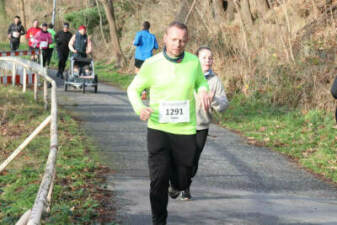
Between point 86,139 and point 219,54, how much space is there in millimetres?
7557

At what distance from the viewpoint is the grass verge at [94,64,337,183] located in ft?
33.7

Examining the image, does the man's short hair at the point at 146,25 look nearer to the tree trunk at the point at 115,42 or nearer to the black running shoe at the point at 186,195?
the black running shoe at the point at 186,195

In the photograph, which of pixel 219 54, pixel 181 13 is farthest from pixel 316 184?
pixel 181 13

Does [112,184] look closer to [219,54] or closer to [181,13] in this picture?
[219,54]

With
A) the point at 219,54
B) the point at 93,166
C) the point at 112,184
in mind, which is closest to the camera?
the point at 112,184

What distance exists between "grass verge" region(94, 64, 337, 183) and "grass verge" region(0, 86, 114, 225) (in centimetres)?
334

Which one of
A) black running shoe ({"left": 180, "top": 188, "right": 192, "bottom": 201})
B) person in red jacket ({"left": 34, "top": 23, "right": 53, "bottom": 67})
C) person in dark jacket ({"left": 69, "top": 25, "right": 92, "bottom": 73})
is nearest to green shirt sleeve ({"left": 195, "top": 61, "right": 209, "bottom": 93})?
black running shoe ({"left": 180, "top": 188, "right": 192, "bottom": 201})

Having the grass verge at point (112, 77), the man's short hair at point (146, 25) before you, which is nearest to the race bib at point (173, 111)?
the man's short hair at point (146, 25)

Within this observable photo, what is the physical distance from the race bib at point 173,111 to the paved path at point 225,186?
114 cm

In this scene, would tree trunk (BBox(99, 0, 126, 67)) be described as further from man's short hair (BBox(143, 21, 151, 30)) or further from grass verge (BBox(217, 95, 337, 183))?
grass verge (BBox(217, 95, 337, 183))

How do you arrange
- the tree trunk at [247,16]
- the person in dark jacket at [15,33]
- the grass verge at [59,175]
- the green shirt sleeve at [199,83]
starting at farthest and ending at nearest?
the person in dark jacket at [15,33], the tree trunk at [247,16], the grass verge at [59,175], the green shirt sleeve at [199,83]

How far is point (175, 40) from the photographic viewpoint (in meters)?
5.56

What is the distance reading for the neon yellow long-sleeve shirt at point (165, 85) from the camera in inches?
221

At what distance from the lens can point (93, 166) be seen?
8.73 metres
